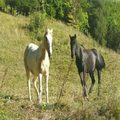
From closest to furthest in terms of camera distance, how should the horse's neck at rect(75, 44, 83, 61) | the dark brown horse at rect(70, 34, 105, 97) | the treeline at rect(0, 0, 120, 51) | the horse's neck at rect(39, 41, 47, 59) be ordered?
the horse's neck at rect(39, 41, 47, 59), the dark brown horse at rect(70, 34, 105, 97), the horse's neck at rect(75, 44, 83, 61), the treeline at rect(0, 0, 120, 51)

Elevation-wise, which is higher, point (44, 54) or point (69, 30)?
point (44, 54)

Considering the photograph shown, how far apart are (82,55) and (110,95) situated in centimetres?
685

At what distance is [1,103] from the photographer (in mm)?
9141

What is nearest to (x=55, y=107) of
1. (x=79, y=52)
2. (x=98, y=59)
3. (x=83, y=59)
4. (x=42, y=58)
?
(x=42, y=58)

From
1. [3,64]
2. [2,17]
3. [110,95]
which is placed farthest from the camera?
[2,17]

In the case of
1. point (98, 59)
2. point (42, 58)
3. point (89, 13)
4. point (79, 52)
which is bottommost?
point (89, 13)

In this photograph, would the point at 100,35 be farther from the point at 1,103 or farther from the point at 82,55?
the point at 1,103

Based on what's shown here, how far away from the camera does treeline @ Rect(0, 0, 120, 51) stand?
4578cm

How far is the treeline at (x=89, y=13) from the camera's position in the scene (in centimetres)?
4578

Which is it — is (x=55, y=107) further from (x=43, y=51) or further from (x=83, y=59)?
(x=83, y=59)

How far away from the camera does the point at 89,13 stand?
A: 180 ft

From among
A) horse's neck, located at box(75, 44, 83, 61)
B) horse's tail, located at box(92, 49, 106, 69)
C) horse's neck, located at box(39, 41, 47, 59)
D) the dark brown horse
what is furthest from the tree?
horse's neck, located at box(39, 41, 47, 59)

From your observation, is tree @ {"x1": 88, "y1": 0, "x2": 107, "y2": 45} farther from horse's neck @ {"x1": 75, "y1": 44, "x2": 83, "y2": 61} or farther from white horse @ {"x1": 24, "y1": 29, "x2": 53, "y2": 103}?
white horse @ {"x1": 24, "y1": 29, "x2": 53, "y2": 103}

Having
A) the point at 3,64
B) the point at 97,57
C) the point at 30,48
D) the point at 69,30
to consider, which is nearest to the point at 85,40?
the point at 69,30
